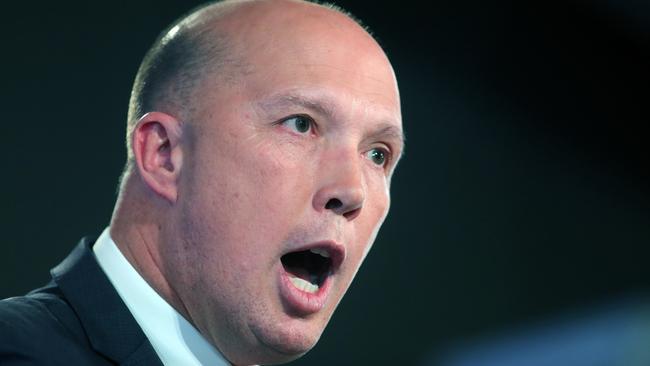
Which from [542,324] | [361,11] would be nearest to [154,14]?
[361,11]

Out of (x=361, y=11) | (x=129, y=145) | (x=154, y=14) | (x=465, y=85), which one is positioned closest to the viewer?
(x=129, y=145)

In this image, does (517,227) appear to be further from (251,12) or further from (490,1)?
(251,12)

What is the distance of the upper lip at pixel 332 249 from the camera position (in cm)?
139

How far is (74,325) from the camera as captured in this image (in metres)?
1.40

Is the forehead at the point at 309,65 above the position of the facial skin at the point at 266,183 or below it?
above

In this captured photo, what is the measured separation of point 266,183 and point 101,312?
0.30 m

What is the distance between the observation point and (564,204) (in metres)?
3.31

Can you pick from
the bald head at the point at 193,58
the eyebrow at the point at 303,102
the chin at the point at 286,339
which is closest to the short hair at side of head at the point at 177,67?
the bald head at the point at 193,58

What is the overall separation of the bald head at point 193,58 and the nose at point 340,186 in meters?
0.19

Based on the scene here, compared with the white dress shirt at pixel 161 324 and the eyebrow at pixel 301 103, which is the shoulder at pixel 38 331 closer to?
the white dress shirt at pixel 161 324

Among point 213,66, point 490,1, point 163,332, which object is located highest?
point 490,1

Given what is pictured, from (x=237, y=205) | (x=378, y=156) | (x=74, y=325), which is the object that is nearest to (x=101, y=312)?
(x=74, y=325)

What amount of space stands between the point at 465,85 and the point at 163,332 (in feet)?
6.13

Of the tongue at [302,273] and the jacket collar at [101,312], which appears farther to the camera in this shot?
the tongue at [302,273]
